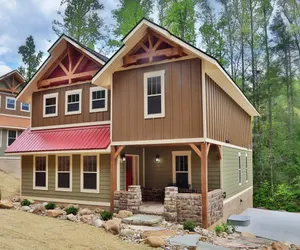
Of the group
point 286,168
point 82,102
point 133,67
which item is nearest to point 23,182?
point 82,102

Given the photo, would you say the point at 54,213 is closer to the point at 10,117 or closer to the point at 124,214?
the point at 124,214

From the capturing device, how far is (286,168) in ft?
72.0

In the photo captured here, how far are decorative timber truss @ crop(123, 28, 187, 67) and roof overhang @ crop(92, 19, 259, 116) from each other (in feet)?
0.59

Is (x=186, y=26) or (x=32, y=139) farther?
(x=186, y=26)

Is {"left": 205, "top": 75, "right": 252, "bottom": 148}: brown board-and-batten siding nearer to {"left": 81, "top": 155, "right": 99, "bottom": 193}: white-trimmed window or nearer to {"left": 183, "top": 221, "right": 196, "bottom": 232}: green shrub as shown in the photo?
{"left": 183, "top": 221, "right": 196, "bottom": 232}: green shrub

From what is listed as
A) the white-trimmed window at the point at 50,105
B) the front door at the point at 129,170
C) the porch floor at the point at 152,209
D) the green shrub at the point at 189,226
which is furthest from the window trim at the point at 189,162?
the white-trimmed window at the point at 50,105

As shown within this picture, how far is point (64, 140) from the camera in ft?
42.9

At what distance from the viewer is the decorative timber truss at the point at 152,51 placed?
1023 centimetres

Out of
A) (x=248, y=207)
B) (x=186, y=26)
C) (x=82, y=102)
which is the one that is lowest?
(x=248, y=207)

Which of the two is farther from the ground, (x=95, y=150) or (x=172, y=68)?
(x=172, y=68)

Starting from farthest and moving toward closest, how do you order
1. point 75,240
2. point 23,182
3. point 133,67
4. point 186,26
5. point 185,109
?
point 186,26, point 23,182, point 133,67, point 185,109, point 75,240

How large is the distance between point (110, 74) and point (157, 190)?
5413 mm

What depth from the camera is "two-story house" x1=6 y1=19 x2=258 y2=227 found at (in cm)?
1006

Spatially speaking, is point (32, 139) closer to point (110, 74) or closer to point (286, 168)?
point (110, 74)
